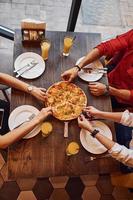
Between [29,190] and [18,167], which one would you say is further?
[29,190]

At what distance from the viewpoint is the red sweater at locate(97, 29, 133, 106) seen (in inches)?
84.7

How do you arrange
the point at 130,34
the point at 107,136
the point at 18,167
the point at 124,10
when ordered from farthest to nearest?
the point at 124,10 < the point at 130,34 < the point at 107,136 < the point at 18,167

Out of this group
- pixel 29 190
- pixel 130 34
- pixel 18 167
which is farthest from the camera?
pixel 29 190

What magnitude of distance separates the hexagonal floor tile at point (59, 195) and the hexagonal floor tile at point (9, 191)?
1.05ft

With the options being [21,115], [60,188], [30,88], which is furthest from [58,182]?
[30,88]

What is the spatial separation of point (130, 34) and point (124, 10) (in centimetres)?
169

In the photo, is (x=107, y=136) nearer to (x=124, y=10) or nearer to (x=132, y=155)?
(x=132, y=155)

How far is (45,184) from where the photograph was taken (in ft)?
8.49

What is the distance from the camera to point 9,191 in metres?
2.52

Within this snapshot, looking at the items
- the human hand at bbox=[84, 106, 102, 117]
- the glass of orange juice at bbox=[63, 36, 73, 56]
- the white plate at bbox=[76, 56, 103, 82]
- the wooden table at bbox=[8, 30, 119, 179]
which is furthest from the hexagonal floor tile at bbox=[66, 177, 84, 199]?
the glass of orange juice at bbox=[63, 36, 73, 56]

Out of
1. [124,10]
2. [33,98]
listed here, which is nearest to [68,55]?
[33,98]

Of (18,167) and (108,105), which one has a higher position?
(108,105)

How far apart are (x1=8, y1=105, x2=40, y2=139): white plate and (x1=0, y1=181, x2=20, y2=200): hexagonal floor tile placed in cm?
88

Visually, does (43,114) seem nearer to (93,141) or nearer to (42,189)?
(93,141)
